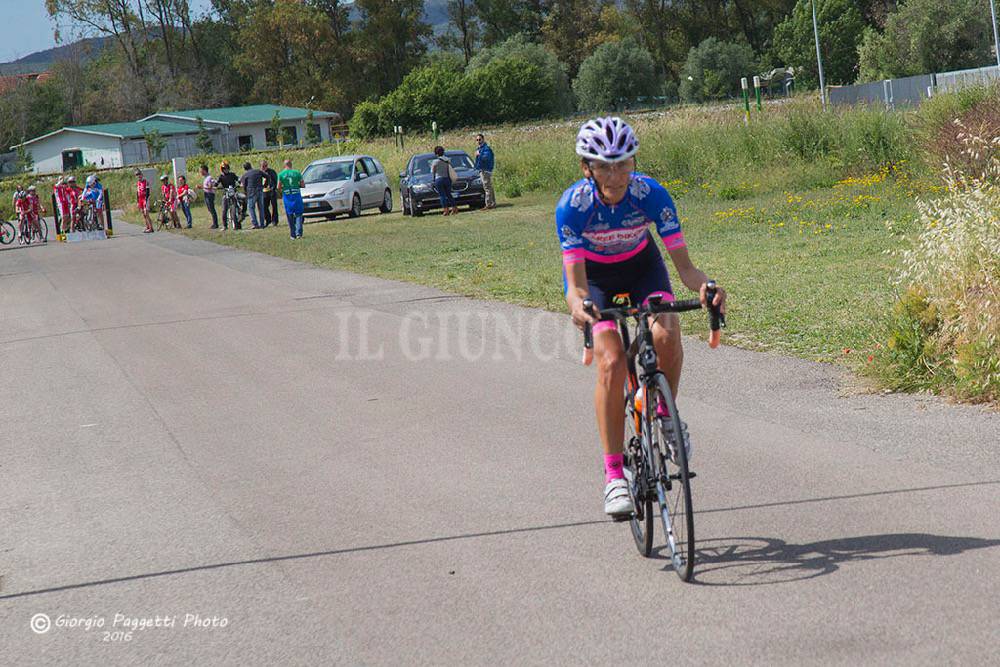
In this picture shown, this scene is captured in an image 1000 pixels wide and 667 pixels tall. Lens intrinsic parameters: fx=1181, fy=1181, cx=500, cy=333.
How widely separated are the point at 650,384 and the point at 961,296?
13.1 ft

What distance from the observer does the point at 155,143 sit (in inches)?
3553

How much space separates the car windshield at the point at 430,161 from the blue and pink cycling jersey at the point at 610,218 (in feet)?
85.7

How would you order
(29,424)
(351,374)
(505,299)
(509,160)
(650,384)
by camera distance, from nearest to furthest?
(650,384) < (29,424) < (351,374) < (505,299) < (509,160)

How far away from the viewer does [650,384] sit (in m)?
4.89

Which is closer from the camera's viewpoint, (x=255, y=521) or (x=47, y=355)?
(x=255, y=521)

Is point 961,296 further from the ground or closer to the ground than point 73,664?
further from the ground

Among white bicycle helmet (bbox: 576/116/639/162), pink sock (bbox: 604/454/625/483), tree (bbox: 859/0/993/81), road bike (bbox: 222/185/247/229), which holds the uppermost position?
tree (bbox: 859/0/993/81)

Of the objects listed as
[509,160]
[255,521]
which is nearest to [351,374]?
[255,521]

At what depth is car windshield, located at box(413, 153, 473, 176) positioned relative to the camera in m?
31.3

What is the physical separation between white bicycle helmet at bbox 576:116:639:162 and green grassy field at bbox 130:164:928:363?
165 inches

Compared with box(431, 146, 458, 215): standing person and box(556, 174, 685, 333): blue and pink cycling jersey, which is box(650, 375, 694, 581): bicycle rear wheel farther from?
box(431, 146, 458, 215): standing person

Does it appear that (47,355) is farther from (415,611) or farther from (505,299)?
(415,611)

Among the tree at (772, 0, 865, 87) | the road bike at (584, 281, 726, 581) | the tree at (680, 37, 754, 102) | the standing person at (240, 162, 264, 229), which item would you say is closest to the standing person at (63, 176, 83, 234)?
the standing person at (240, 162, 264, 229)

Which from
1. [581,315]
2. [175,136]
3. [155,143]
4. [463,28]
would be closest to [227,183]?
[581,315]
